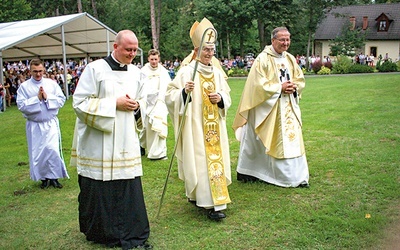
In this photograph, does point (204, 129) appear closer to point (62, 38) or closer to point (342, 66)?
point (62, 38)

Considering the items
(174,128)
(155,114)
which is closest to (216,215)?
(174,128)

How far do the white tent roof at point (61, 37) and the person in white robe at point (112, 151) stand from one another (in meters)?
16.0

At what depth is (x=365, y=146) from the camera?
9156mm

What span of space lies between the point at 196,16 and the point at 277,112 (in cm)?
3918

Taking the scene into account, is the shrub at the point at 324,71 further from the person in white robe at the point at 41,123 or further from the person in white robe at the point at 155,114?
the person in white robe at the point at 41,123

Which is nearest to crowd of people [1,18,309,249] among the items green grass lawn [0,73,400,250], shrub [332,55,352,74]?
green grass lawn [0,73,400,250]

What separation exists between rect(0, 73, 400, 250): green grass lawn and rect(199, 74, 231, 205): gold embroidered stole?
376mm

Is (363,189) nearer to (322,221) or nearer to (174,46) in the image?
(322,221)

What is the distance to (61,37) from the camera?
74.6 feet

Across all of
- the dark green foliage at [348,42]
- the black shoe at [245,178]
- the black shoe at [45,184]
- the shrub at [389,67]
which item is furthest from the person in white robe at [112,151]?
the dark green foliage at [348,42]

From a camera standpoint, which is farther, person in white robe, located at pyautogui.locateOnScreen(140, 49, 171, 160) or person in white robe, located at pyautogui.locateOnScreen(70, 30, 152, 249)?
person in white robe, located at pyautogui.locateOnScreen(140, 49, 171, 160)

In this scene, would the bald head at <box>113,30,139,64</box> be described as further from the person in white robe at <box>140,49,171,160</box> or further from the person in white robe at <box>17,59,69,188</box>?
the person in white robe at <box>140,49,171,160</box>

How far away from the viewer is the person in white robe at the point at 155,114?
9133 mm

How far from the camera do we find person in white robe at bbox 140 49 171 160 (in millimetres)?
9133
